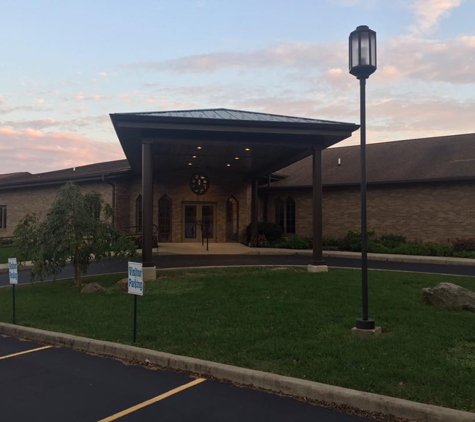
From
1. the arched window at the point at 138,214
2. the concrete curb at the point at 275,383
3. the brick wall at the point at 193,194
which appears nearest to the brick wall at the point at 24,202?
the arched window at the point at 138,214

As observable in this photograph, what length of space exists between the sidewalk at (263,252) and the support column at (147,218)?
5631 millimetres

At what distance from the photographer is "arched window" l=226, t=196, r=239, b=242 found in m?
25.0

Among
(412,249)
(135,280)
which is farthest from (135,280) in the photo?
(412,249)

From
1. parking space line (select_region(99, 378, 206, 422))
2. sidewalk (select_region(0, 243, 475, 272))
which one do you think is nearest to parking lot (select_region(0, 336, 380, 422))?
parking space line (select_region(99, 378, 206, 422))

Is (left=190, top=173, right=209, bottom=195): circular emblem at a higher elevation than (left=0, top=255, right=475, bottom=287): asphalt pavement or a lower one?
higher

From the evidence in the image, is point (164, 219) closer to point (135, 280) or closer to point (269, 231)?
point (269, 231)

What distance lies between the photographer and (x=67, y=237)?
11.0 metres

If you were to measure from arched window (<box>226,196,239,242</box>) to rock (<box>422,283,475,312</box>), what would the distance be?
55.5 ft

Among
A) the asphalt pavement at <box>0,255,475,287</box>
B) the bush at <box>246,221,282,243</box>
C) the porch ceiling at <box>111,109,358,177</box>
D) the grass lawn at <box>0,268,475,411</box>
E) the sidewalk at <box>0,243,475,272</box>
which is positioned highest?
the porch ceiling at <box>111,109,358,177</box>

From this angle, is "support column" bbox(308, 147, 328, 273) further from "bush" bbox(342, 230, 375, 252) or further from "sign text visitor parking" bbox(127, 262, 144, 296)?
"sign text visitor parking" bbox(127, 262, 144, 296)

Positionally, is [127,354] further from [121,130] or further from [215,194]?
[215,194]

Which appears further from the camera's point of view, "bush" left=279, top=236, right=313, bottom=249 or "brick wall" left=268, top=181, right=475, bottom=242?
"bush" left=279, top=236, right=313, bottom=249

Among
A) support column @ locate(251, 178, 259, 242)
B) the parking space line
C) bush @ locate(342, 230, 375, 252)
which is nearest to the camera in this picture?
the parking space line

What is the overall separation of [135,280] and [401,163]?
791 inches
